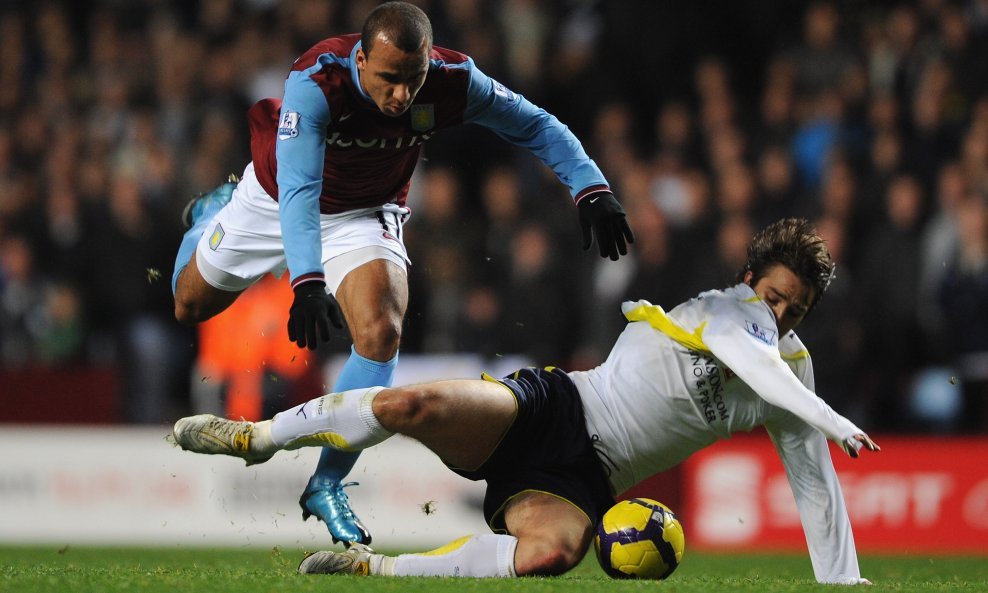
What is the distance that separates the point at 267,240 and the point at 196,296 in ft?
1.58

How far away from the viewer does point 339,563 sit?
206 inches

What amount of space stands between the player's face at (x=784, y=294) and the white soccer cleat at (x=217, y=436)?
75.5 inches

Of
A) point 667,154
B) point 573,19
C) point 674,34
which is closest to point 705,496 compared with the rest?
point 667,154

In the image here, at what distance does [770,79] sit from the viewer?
11.1 m

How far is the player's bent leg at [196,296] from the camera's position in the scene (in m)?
6.52

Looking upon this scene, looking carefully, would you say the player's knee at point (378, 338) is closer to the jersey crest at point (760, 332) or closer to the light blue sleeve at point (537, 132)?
the light blue sleeve at point (537, 132)

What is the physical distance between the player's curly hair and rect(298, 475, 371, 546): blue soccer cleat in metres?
1.84

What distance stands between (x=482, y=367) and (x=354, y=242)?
385 centimetres

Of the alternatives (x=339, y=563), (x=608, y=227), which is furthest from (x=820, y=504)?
(x=339, y=563)

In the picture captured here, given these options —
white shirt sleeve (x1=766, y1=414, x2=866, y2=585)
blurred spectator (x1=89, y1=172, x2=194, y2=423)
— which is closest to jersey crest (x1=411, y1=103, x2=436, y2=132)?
white shirt sleeve (x1=766, y1=414, x2=866, y2=585)

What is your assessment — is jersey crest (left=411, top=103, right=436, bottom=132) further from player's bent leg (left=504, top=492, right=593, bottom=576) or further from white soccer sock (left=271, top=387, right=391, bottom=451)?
player's bent leg (left=504, top=492, right=593, bottom=576)

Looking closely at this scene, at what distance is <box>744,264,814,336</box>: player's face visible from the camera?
17.1 feet

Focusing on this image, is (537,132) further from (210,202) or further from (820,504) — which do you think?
(820,504)

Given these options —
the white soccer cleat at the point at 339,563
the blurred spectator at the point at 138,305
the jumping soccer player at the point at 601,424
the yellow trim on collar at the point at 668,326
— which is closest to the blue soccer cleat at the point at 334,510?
the jumping soccer player at the point at 601,424
